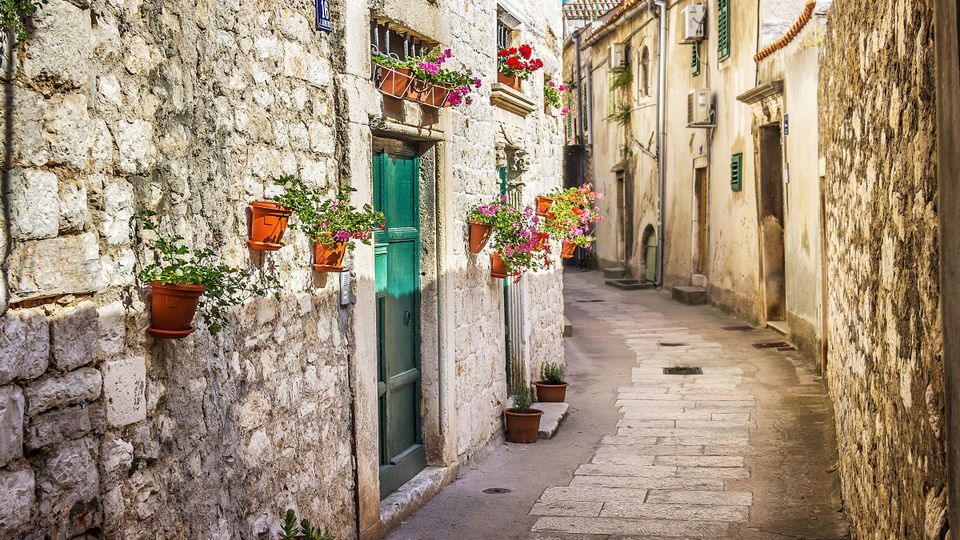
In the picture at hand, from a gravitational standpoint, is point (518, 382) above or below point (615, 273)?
below

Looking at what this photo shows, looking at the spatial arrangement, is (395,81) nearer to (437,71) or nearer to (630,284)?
(437,71)

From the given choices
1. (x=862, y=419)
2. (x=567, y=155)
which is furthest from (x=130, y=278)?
(x=567, y=155)

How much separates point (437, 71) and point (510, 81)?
257 cm

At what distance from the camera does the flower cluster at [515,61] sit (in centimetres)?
897

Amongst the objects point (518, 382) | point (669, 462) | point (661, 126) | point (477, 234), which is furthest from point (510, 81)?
point (661, 126)

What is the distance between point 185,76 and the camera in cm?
418

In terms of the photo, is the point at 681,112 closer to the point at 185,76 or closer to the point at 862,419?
the point at 862,419

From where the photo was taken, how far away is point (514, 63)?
8.99 m

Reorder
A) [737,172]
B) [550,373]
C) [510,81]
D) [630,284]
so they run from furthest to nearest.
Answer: [630,284] → [737,172] → [550,373] → [510,81]

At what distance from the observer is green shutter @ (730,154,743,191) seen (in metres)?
16.3

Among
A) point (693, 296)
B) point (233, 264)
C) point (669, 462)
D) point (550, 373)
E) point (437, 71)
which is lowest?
point (669, 462)

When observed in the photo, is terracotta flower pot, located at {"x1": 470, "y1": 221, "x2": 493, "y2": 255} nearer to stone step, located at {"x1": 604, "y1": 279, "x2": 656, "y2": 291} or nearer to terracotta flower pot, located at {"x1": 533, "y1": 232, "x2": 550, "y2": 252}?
terracotta flower pot, located at {"x1": 533, "y1": 232, "x2": 550, "y2": 252}

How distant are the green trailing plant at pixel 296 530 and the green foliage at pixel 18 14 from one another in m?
2.64

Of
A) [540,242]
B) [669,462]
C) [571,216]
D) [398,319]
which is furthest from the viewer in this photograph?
[571,216]
